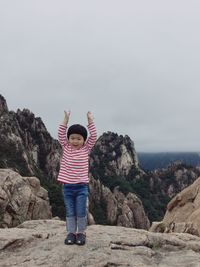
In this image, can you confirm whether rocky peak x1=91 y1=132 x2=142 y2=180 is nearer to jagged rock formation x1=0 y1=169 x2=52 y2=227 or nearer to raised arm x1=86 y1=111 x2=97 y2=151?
jagged rock formation x1=0 y1=169 x2=52 y2=227

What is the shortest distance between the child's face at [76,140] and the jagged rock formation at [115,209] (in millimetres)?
83561

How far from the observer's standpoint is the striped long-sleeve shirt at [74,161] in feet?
36.0

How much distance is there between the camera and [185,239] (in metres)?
12.9

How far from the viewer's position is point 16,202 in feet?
125

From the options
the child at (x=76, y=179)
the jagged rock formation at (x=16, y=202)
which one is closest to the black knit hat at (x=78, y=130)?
the child at (x=76, y=179)

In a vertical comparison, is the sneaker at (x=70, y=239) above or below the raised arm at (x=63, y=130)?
below

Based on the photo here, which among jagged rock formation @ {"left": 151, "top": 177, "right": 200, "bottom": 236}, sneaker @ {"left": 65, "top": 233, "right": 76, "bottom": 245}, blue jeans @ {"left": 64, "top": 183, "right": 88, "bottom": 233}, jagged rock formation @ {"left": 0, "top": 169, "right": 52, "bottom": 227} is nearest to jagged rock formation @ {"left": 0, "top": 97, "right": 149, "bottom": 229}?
jagged rock formation @ {"left": 0, "top": 169, "right": 52, "bottom": 227}

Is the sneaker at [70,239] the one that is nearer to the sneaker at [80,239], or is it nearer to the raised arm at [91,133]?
the sneaker at [80,239]

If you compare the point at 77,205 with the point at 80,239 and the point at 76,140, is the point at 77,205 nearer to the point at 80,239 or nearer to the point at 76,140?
the point at 80,239

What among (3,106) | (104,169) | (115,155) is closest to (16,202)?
(3,106)

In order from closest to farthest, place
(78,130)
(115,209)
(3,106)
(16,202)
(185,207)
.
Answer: (78,130)
(185,207)
(16,202)
(3,106)
(115,209)

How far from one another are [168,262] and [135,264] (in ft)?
3.52

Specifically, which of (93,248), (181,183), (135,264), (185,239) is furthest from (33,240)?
(181,183)

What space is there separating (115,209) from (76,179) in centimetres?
9101
